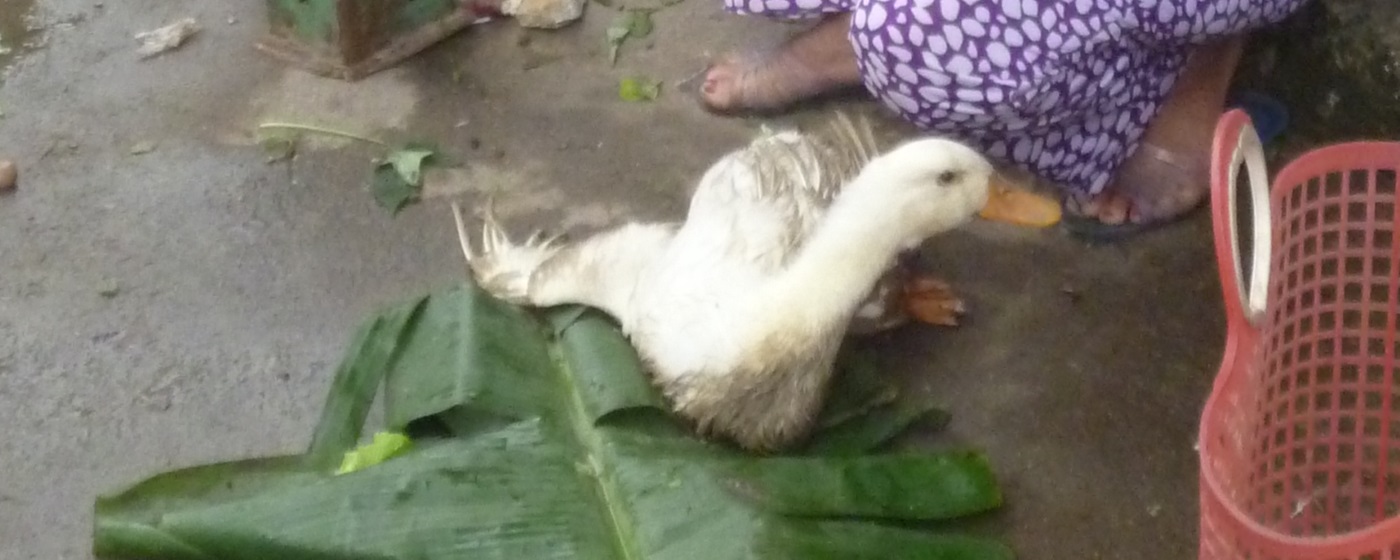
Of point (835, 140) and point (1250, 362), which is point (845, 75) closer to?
point (835, 140)

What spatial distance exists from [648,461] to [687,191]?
489 millimetres

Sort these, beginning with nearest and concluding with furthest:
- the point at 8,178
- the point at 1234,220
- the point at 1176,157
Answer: the point at 1234,220
the point at 1176,157
the point at 8,178

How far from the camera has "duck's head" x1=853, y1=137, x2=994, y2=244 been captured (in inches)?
39.0

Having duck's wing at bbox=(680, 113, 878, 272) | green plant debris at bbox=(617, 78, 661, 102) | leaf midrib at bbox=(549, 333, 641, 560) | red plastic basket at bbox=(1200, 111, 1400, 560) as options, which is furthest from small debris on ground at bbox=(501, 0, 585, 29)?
red plastic basket at bbox=(1200, 111, 1400, 560)

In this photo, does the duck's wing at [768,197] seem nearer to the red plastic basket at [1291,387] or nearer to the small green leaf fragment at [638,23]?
the red plastic basket at [1291,387]

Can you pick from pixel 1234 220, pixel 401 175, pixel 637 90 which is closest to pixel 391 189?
pixel 401 175

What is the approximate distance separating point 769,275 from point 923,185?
0.47 ft

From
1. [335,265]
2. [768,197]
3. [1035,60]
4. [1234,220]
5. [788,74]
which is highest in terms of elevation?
[1234,220]

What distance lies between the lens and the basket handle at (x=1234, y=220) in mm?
652

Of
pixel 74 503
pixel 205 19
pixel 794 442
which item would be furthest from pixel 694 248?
pixel 205 19

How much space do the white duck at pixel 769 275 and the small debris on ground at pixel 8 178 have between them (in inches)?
27.1

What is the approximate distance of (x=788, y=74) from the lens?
1435 millimetres

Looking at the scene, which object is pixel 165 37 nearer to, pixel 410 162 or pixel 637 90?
pixel 410 162

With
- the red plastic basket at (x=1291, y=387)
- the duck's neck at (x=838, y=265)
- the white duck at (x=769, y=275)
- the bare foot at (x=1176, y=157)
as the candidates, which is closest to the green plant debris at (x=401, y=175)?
Answer: the white duck at (x=769, y=275)
